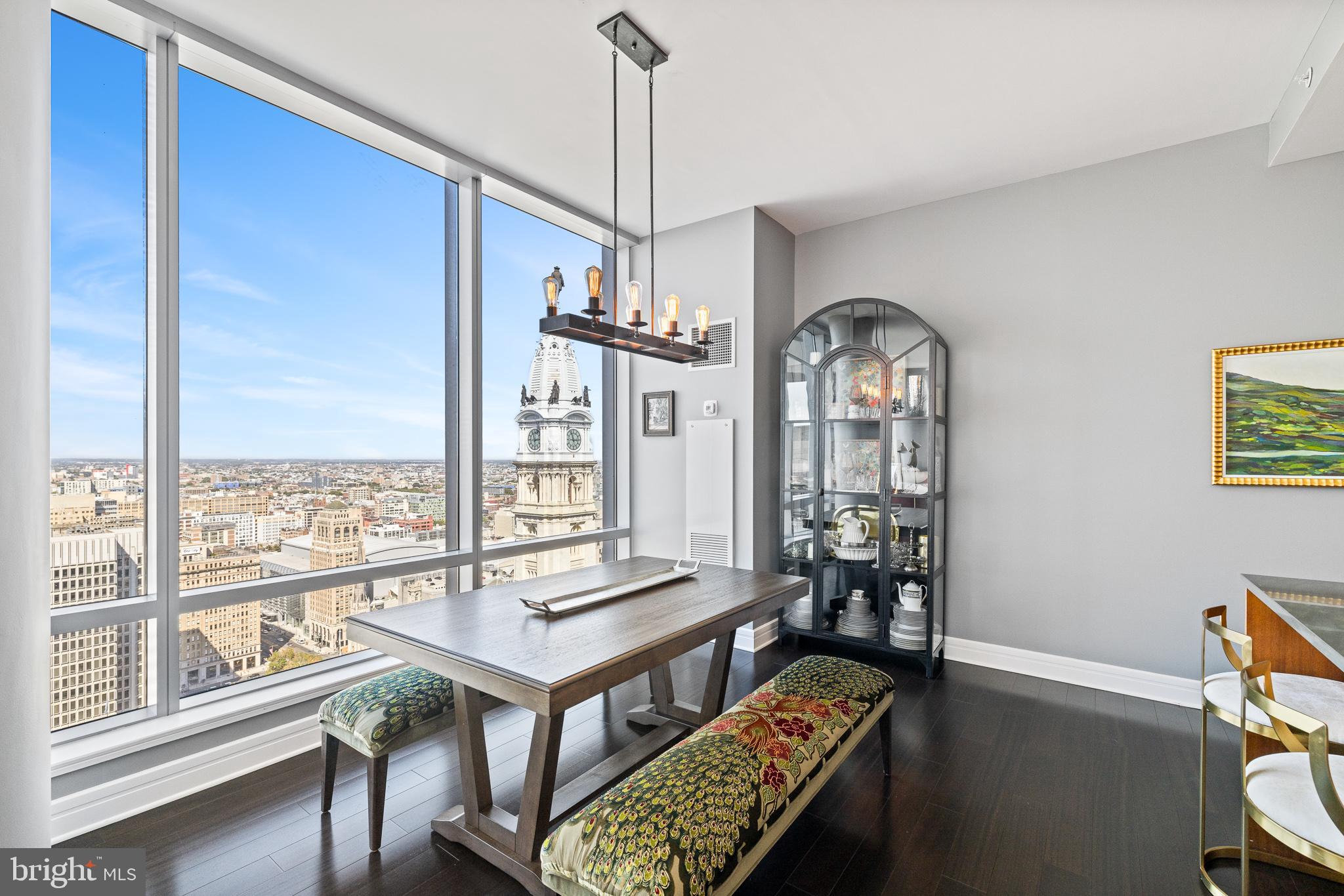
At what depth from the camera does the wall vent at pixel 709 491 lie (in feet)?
13.5

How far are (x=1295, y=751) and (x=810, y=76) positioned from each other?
2.82 meters

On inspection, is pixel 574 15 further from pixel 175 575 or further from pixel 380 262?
pixel 175 575

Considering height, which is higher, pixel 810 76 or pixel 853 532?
pixel 810 76

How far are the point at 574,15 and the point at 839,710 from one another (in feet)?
9.13

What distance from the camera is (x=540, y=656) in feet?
5.66

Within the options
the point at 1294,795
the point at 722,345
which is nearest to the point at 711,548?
the point at 722,345

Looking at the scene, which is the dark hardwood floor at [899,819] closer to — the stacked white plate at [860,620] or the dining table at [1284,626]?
the dining table at [1284,626]

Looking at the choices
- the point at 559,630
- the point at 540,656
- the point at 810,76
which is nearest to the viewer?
the point at 540,656

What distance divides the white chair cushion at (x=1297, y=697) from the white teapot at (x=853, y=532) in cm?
192

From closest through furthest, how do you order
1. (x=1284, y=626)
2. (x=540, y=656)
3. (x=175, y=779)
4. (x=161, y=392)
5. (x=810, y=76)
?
1. (x=540, y=656)
2. (x=1284, y=626)
3. (x=175, y=779)
4. (x=161, y=392)
5. (x=810, y=76)

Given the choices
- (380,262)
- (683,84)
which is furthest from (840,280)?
(380,262)

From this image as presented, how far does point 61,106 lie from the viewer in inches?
86.3

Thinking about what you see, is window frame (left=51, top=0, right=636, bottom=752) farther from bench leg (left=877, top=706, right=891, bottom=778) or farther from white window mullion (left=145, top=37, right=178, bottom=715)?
bench leg (left=877, top=706, right=891, bottom=778)

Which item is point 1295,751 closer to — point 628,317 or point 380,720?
point 628,317
